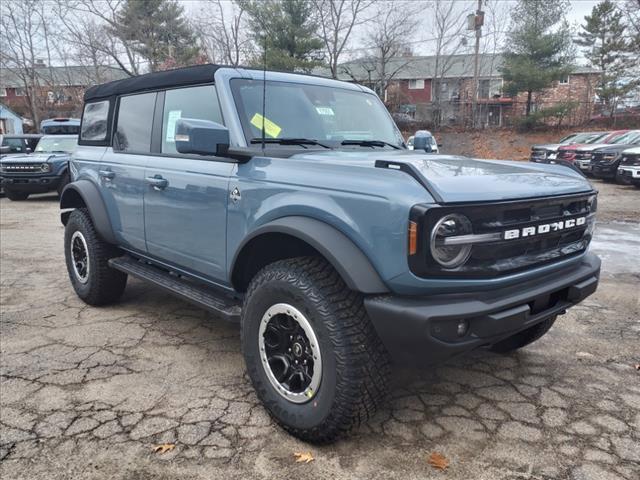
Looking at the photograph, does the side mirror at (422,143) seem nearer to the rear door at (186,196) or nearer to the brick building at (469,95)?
the rear door at (186,196)

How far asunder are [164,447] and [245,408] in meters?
0.52

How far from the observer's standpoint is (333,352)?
7.73 feet

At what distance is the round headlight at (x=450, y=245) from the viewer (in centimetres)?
217

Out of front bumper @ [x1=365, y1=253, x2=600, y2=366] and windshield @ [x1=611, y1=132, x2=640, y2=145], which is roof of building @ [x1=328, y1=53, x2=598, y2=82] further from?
front bumper @ [x1=365, y1=253, x2=600, y2=366]

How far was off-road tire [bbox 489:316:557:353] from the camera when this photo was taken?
348 cm

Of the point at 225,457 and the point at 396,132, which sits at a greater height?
the point at 396,132

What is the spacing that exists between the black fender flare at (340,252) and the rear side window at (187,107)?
1.16 meters

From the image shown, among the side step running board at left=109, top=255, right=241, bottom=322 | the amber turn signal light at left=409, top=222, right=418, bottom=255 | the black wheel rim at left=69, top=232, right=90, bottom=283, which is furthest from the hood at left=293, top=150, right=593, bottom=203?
the black wheel rim at left=69, top=232, right=90, bottom=283

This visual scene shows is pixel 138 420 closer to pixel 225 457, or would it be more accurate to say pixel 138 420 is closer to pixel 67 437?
pixel 67 437

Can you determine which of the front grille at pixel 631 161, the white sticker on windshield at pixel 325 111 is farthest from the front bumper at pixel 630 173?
the white sticker on windshield at pixel 325 111

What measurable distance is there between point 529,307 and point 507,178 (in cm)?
64

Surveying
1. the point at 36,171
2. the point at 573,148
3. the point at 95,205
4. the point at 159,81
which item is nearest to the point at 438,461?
the point at 159,81

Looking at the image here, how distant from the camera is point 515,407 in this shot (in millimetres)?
2951

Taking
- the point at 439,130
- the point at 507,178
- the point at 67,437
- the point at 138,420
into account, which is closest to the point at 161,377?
the point at 138,420
